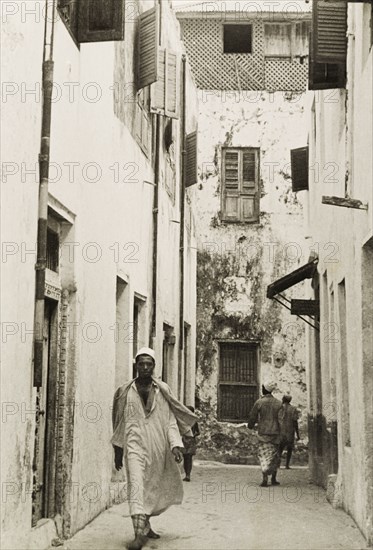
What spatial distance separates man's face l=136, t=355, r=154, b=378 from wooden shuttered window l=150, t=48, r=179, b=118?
5454mm

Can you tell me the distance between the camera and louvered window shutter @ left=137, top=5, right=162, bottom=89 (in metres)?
11.2

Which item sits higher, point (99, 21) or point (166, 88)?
point (166, 88)

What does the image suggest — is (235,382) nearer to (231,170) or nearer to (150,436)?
(231,170)

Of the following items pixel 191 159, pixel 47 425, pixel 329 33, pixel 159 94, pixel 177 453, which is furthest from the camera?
pixel 191 159

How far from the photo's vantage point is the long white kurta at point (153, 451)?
25.3 ft

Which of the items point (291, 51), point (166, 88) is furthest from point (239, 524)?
point (291, 51)

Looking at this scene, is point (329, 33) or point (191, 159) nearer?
point (329, 33)

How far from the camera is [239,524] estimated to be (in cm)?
886

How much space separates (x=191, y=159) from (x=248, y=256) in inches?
147

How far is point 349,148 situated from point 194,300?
397 inches

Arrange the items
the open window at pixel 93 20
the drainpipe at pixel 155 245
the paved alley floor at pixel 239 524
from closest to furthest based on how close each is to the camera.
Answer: the paved alley floor at pixel 239 524
the open window at pixel 93 20
the drainpipe at pixel 155 245

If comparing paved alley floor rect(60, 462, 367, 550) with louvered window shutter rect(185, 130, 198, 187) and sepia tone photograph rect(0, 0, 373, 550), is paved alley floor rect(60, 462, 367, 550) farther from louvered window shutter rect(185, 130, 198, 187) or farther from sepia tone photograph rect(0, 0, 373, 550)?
louvered window shutter rect(185, 130, 198, 187)

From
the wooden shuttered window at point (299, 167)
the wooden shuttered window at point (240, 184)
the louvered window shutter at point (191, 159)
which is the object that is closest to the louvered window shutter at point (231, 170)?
the wooden shuttered window at point (240, 184)

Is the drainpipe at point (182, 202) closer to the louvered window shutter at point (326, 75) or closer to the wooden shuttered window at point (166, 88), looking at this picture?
the wooden shuttered window at point (166, 88)
